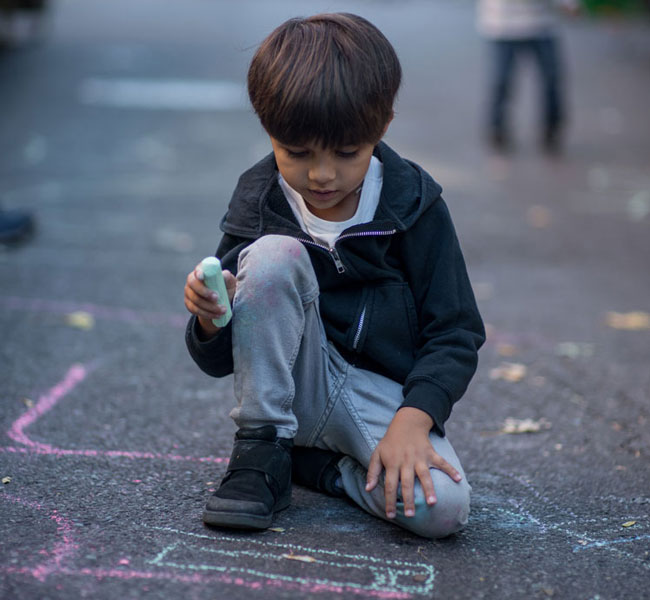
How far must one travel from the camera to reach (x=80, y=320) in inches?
151

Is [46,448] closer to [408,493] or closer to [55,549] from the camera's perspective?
[55,549]

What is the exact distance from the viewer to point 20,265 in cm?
452

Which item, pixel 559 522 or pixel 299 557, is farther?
pixel 559 522

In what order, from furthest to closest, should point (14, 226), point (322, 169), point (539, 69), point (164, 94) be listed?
point (164, 94), point (539, 69), point (14, 226), point (322, 169)

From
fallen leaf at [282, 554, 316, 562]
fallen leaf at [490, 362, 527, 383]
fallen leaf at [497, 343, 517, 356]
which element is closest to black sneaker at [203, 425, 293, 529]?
fallen leaf at [282, 554, 316, 562]

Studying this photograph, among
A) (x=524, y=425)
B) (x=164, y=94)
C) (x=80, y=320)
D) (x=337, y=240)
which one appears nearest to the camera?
(x=337, y=240)

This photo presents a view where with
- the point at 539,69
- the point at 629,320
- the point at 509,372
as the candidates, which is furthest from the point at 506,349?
the point at 539,69

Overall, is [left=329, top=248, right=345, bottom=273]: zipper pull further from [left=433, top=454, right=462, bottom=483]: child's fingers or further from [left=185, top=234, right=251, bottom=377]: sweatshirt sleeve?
[left=433, top=454, right=462, bottom=483]: child's fingers

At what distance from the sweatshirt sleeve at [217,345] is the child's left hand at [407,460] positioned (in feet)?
1.30

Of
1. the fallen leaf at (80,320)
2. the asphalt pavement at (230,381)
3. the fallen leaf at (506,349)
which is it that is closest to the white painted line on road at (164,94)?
the asphalt pavement at (230,381)

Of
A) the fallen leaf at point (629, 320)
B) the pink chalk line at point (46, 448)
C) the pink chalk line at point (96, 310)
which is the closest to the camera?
the pink chalk line at point (46, 448)

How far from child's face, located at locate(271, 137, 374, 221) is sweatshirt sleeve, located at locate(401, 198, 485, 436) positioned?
0.21 meters

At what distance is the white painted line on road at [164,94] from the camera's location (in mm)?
9383

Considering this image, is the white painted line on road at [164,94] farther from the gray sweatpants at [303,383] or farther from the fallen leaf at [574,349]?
the gray sweatpants at [303,383]
